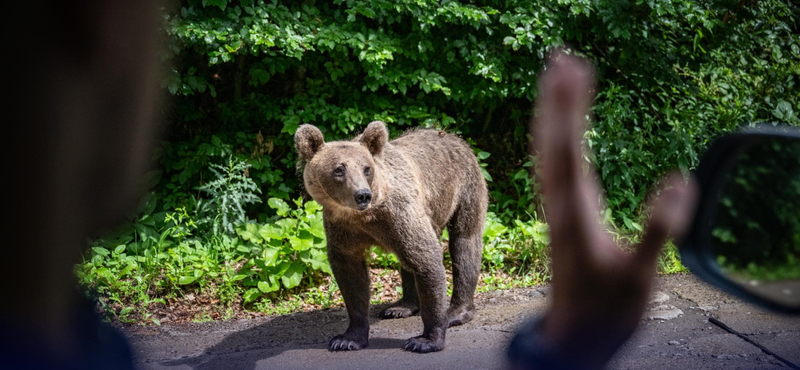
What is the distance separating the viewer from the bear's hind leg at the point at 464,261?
5.87 metres

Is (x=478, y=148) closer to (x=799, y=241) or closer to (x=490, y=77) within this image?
(x=490, y=77)

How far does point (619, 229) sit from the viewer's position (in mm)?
7387

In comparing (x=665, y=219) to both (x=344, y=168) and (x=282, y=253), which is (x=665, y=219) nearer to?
(x=344, y=168)

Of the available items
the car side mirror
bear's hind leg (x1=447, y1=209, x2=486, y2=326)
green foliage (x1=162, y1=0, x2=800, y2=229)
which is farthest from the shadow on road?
the car side mirror

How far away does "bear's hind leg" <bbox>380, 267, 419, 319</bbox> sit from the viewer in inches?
243

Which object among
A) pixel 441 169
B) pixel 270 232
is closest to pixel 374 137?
pixel 441 169

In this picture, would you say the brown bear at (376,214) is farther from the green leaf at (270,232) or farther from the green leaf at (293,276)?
the green leaf at (270,232)

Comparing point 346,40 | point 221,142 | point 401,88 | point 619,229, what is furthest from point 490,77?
point 221,142

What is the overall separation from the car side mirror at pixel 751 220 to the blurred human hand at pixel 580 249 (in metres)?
0.31

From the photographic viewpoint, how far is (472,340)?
533 centimetres

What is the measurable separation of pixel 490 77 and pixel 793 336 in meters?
3.89

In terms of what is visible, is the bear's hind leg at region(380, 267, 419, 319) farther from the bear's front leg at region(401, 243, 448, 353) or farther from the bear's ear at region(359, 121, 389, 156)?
the bear's ear at region(359, 121, 389, 156)

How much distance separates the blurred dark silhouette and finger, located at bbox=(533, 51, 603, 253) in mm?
940

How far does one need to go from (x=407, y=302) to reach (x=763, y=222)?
4553mm
